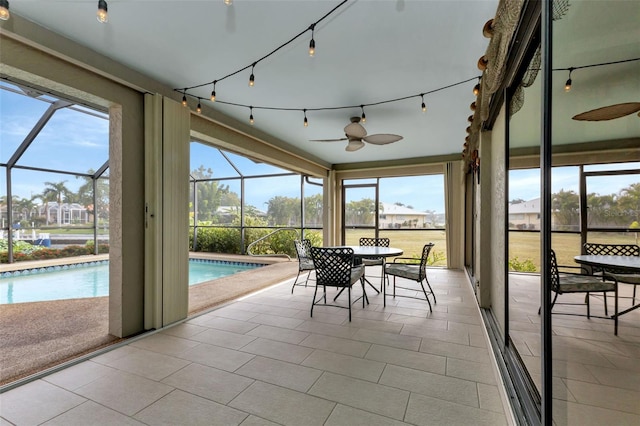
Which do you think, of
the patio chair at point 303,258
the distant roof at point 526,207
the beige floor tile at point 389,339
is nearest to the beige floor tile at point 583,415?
the distant roof at point 526,207

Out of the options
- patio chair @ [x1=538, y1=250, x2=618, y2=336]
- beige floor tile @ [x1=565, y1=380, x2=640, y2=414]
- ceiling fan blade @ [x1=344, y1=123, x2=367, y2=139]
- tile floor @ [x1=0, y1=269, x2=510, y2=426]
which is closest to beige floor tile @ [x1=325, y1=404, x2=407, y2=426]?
tile floor @ [x1=0, y1=269, x2=510, y2=426]

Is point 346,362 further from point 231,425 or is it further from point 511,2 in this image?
point 511,2

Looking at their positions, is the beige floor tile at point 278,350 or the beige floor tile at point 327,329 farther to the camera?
the beige floor tile at point 327,329

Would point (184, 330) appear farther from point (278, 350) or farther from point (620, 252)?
point (620, 252)

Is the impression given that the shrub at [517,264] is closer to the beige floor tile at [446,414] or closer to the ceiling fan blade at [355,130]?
the beige floor tile at [446,414]

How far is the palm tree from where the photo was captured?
7.17 meters

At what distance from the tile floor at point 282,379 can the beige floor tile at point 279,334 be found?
10mm

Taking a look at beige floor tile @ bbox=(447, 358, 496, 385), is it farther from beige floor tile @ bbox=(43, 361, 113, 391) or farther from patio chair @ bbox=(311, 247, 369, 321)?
beige floor tile @ bbox=(43, 361, 113, 391)

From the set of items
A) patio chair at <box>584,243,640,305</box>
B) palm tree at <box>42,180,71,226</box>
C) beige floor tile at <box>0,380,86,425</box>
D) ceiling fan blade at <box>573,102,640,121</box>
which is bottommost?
beige floor tile at <box>0,380,86,425</box>

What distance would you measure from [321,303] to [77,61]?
3.58m

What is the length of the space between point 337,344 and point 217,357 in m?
1.06

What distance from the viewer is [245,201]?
9.01 meters

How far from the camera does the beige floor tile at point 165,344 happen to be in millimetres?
2510

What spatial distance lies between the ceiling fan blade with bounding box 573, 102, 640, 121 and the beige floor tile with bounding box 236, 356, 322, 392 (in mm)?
2130
